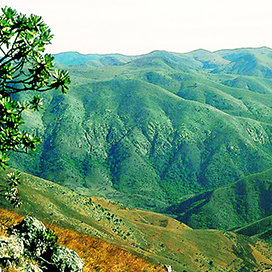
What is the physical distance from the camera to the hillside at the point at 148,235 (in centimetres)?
6731

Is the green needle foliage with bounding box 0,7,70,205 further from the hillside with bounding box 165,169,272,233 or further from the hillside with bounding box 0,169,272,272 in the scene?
the hillside with bounding box 165,169,272,233

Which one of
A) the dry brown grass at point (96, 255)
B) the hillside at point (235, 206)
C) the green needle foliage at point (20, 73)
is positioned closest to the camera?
the green needle foliage at point (20, 73)

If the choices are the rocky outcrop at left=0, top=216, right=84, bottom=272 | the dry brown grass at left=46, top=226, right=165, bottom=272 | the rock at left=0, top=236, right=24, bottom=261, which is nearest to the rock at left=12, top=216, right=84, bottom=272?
the rocky outcrop at left=0, top=216, right=84, bottom=272

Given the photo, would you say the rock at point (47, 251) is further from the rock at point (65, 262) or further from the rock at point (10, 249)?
the rock at point (10, 249)

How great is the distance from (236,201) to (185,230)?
7546 cm

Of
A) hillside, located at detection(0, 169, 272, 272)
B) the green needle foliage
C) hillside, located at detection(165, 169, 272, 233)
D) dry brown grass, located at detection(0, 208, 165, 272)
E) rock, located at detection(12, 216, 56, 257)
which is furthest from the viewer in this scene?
hillside, located at detection(165, 169, 272, 233)

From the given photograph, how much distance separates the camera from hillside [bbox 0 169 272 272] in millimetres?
67312

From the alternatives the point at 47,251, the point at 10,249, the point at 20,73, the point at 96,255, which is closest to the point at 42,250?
the point at 47,251

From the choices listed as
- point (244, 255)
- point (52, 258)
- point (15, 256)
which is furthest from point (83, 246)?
point (244, 255)

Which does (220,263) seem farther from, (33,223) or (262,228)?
(33,223)

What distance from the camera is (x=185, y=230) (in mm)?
116062

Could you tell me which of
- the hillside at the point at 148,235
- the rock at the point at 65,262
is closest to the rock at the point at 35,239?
the rock at the point at 65,262

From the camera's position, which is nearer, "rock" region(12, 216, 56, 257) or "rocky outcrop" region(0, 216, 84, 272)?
"rocky outcrop" region(0, 216, 84, 272)

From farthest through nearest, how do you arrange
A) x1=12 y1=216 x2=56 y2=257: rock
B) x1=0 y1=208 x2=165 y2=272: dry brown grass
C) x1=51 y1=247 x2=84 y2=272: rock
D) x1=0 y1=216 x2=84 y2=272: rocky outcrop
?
x1=0 y1=208 x2=165 y2=272: dry brown grass, x1=12 y1=216 x2=56 y2=257: rock, x1=51 y1=247 x2=84 y2=272: rock, x1=0 y1=216 x2=84 y2=272: rocky outcrop
